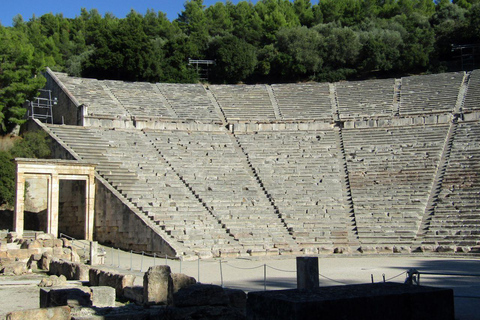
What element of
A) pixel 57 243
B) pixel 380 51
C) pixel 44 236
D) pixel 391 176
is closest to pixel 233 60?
pixel 380 51

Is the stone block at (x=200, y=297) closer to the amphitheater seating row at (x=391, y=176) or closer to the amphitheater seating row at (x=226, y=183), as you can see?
the amphitheater seating row at (x=226, y=183)

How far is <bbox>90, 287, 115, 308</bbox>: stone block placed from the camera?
9227mm

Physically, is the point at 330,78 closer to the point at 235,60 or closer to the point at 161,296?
the point at 235,60

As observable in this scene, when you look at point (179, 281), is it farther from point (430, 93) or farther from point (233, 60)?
point (233, 60)

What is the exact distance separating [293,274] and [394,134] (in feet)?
49.1

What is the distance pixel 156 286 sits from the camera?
934cm

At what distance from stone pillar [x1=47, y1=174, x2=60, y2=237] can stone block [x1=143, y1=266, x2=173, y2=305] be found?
A: 11.4m

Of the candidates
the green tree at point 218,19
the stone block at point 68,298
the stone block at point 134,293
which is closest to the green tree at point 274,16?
the green tree at point 218,19

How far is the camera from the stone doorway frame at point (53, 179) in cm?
1917

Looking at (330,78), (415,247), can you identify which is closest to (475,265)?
(415,247)

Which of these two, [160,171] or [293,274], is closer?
[293,274]

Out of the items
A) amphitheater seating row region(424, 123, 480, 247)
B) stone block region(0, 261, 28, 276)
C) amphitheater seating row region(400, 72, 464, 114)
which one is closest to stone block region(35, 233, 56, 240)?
stone block region(0, 261, 28, 276)

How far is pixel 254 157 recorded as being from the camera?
2534cm

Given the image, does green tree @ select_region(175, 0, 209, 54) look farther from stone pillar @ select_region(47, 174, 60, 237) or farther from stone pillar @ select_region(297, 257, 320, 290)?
stone pillar @ select_region(297, 257, 320, 290)
